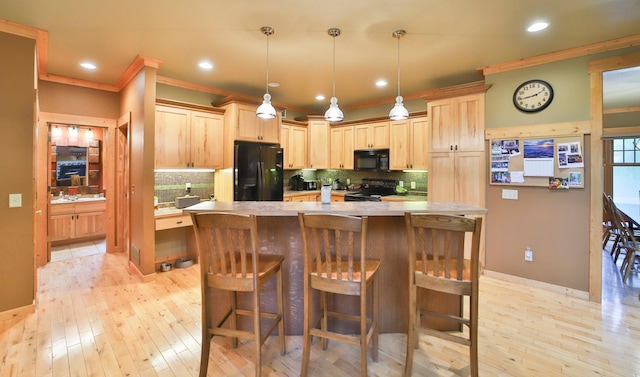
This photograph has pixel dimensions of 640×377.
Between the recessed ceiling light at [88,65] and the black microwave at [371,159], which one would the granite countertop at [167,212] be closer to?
the recessed ceiling light at [88,65]

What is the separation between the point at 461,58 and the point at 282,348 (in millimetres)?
3589

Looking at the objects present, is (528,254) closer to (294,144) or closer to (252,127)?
(294,144)

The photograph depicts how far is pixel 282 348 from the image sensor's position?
2.25 meters

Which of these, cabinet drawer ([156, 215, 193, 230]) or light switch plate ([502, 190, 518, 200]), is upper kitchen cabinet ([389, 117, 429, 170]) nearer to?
light switch plate ([502, 190, 518, 200])

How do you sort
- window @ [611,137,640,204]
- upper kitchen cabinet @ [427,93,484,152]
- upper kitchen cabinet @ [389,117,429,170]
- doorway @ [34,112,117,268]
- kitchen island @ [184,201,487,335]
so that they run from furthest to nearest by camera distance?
window @ [611,137,640,204] → upper kitchen cabinet @ [389,117,429,170] → doorway @ [34,112,117,268] → upper kitchen cabinet @ [427,93,484,152] → kitchen island @ [184,201,487,335]

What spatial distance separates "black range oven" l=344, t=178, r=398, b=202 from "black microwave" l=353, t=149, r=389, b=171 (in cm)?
46

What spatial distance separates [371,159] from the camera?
17.6ft

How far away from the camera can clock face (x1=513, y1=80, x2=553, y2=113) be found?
11.1ft

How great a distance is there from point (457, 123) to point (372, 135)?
165cm

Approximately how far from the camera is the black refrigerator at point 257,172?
14.7 ft

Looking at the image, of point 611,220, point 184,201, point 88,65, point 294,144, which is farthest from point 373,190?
point 88,65

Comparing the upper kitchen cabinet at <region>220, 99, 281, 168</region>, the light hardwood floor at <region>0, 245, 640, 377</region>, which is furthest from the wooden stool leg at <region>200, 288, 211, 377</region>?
the upper kitchen cabinet at <region>220, 99, 281, 168</region>

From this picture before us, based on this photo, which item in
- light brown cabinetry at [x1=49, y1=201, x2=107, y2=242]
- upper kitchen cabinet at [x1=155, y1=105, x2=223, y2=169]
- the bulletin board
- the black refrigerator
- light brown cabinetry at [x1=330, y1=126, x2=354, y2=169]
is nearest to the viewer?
the bulletin board

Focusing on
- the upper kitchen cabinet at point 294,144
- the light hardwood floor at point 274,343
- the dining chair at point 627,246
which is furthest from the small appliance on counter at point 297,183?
the dining chair at point 627,246
